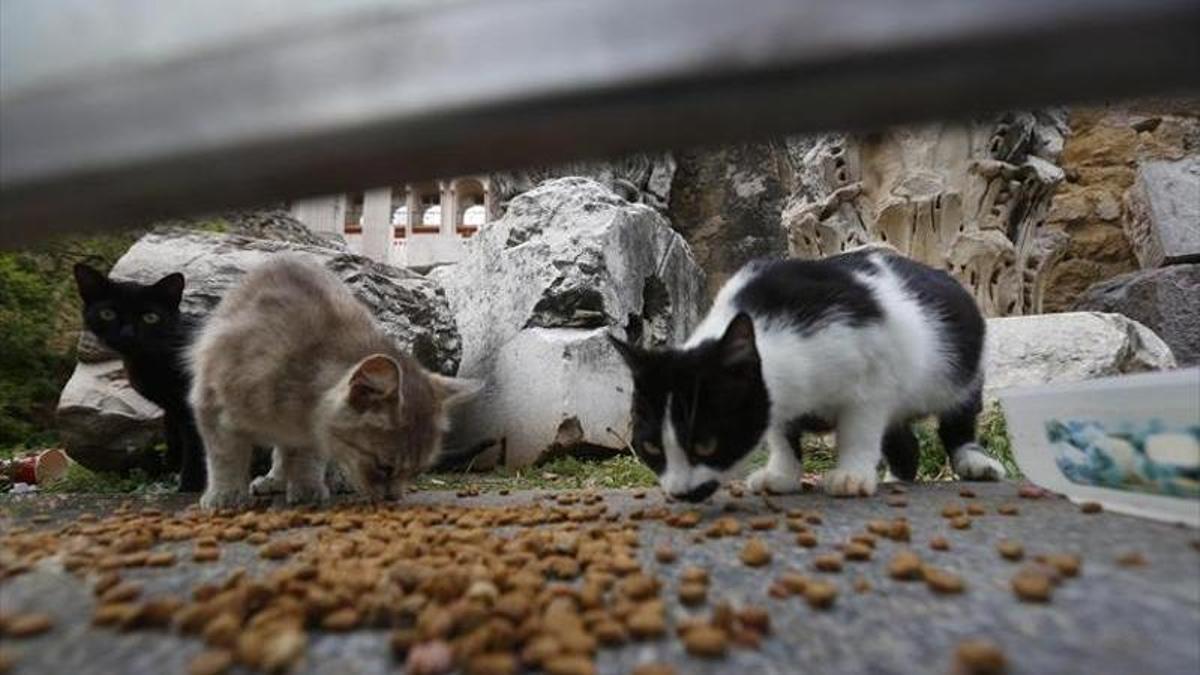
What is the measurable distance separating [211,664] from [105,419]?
3.99 metres

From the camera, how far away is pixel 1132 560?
1.39 metres

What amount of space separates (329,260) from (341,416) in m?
2.59

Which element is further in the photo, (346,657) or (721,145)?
(346,657)

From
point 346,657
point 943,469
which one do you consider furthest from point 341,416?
point 943,469

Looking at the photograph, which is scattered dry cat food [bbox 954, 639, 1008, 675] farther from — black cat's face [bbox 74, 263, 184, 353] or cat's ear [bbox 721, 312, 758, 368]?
black cat's face [bbox 74, 263, 184, 353]

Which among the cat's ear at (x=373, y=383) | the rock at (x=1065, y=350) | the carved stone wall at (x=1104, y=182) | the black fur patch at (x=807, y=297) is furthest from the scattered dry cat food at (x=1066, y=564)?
the carved stone wall at (x=1104, y=182)

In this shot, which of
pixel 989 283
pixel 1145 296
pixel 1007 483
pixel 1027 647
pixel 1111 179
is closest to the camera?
pixel 1027 647

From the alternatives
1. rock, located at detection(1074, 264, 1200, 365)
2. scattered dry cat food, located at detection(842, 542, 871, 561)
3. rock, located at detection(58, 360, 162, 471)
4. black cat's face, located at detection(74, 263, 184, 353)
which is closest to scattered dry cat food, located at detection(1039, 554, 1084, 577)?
scattered dry cat food, located at detection(842, 542, 871, 561)

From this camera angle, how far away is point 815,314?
2.63 meters

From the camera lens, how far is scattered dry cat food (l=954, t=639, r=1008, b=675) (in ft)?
3.17

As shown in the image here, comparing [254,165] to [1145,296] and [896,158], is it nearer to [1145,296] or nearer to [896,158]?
[896,158]

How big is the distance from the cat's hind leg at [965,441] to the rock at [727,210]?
8.25 m

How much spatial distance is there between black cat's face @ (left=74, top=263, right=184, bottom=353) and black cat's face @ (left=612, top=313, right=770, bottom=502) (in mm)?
2681

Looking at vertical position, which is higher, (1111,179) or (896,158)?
(1111,179)
